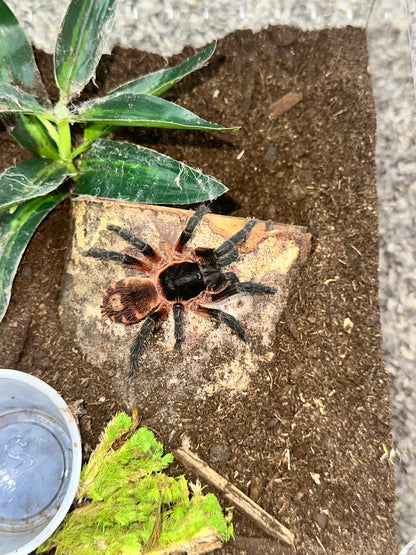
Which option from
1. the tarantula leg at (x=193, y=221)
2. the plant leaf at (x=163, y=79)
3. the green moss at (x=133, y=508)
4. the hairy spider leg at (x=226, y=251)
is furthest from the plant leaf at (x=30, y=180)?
the green moss at (x=133, y=508)

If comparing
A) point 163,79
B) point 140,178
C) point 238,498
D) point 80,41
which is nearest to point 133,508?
point 238,498

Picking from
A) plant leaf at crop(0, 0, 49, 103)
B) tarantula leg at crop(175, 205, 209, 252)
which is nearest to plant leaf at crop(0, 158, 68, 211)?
plant leaf at crop(0, 0, 49, 103)

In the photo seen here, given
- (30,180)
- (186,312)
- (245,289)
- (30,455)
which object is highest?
(30,180)

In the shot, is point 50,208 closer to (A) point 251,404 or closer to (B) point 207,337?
(B) point 207,337

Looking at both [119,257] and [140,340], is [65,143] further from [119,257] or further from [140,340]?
[140,340]

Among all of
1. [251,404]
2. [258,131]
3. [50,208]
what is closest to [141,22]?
[258,131]
